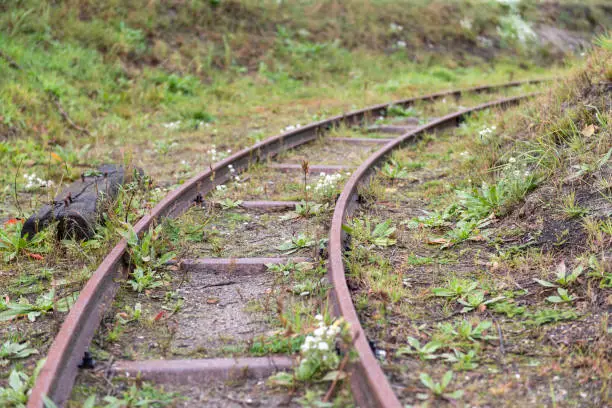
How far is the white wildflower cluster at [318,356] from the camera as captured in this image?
10.4ft

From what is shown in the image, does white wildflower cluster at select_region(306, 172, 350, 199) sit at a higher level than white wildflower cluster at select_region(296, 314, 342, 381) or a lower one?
lower

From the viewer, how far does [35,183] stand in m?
6.69

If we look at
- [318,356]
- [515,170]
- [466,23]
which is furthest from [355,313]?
[466,23]

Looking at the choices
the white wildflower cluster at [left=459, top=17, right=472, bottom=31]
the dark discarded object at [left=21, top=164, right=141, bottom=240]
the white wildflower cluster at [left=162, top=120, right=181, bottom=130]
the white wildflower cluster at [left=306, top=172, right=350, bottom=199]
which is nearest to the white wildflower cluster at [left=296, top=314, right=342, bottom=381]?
the dark discarded object at [left=21, top=164, right=141, bottom=240]

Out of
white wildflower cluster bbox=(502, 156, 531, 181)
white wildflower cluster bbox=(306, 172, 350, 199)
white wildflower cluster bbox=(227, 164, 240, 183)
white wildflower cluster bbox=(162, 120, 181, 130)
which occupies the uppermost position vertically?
white wildflower cluster bbox=(502, 156, 531, 181)

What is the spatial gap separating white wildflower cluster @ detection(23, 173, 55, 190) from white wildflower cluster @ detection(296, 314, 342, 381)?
156 inches

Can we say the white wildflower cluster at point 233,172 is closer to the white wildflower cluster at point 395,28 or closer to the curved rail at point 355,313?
the curved rail at point 355,313

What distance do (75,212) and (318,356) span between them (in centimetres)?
258

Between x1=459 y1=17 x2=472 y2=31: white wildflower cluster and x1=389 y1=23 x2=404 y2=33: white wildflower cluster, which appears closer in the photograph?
x1=389 y1=23 x2=404 y2=33: white wildflower cluster

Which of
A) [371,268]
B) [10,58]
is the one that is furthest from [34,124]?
[371,268]

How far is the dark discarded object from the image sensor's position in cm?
493

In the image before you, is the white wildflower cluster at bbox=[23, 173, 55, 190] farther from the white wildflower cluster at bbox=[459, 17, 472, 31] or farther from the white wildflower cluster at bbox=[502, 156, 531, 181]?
the white wildflower cluster at bbox=[459, 17, 472, 31]

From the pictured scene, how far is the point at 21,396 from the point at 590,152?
170 inches

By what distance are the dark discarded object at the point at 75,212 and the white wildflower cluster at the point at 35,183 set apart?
0.86 meters
